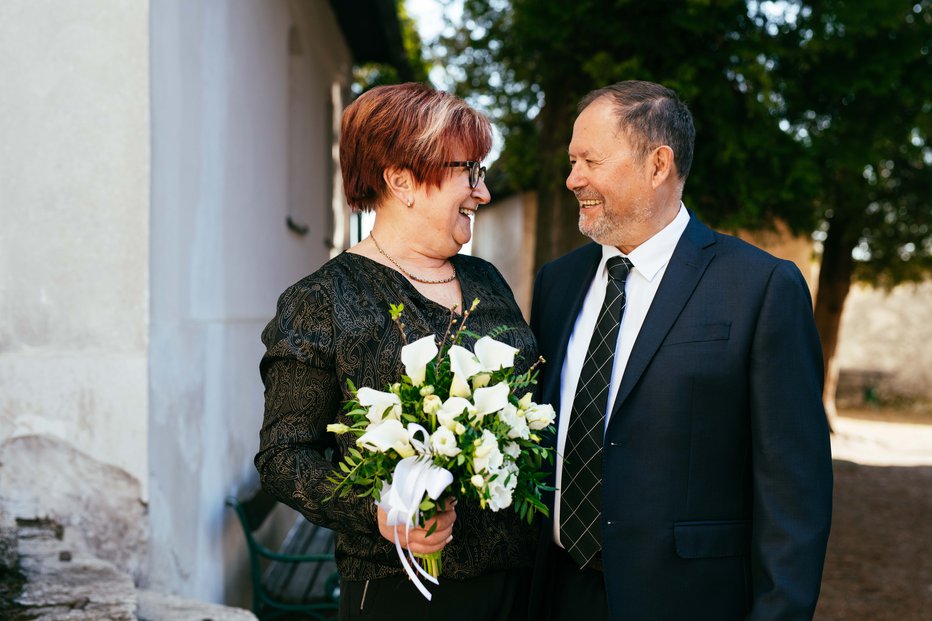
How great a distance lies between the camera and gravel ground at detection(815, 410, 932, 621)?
6895 mm

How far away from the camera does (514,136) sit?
938 centimetres

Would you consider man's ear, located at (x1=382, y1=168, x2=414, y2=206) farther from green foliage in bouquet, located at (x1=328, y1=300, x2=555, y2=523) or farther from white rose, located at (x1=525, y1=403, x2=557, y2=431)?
white rose, located at (x1=525, y1=403, x2=557, y2=431)

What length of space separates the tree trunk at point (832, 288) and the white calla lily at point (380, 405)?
11883 millimetres

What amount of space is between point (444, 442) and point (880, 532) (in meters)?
8.52

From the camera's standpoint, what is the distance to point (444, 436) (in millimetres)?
1922

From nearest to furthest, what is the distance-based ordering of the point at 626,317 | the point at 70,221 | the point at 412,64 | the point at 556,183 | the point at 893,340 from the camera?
the point at 626,317 < the point at 70,221 < the point at 556,183 < the point at 412,64 < the point at 893,340

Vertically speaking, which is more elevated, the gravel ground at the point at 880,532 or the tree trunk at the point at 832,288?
the tree trunk at the point at 832,288

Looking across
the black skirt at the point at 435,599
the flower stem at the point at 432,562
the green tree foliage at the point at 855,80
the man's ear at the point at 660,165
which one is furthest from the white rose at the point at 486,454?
the green tree foliage at the point at 855,80

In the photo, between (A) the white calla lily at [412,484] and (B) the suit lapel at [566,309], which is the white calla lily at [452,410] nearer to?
(A) the white calla lily at [412,484]

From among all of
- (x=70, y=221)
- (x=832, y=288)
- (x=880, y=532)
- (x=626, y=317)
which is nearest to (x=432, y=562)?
(x=626, y=317)

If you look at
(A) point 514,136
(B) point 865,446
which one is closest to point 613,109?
(A) point 514,136

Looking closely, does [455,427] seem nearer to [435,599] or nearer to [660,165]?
[435,599]

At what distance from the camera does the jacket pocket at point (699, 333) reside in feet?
8.12

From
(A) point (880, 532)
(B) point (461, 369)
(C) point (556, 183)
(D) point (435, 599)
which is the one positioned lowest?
(A) point (880, 532)
